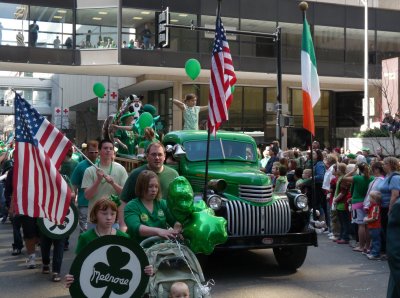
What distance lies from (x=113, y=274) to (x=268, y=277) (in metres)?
4.80

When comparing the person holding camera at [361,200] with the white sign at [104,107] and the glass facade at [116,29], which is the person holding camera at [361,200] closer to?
the glass facade at [116,29]

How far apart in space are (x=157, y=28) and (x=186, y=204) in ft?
52.4

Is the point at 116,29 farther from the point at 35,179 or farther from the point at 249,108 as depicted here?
the point at 35,179

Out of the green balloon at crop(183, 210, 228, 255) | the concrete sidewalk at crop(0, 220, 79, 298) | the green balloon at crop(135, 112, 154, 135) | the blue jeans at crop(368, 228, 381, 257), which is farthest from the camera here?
the green balloon at crop(135, 112, 154, 135)

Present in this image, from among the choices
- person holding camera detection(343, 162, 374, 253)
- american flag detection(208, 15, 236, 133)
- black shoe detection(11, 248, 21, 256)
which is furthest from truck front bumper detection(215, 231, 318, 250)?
black shoe detection(11, 248, 21, 256)

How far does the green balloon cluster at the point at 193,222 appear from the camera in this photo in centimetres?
510

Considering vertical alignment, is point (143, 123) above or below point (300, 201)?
above

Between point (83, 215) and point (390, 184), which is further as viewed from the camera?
point (390, 184)

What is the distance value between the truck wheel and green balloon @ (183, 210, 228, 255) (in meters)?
4.19

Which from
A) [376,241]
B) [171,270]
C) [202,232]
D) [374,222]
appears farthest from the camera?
[376,241]

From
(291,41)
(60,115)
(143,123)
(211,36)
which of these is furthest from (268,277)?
(60,115)

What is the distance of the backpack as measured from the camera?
477 centimetres

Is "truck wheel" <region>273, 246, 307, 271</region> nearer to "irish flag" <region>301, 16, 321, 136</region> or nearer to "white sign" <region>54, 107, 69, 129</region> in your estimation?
"irish flag" <region>301, 16, 321, 136</region>

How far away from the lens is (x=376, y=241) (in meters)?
10.4
